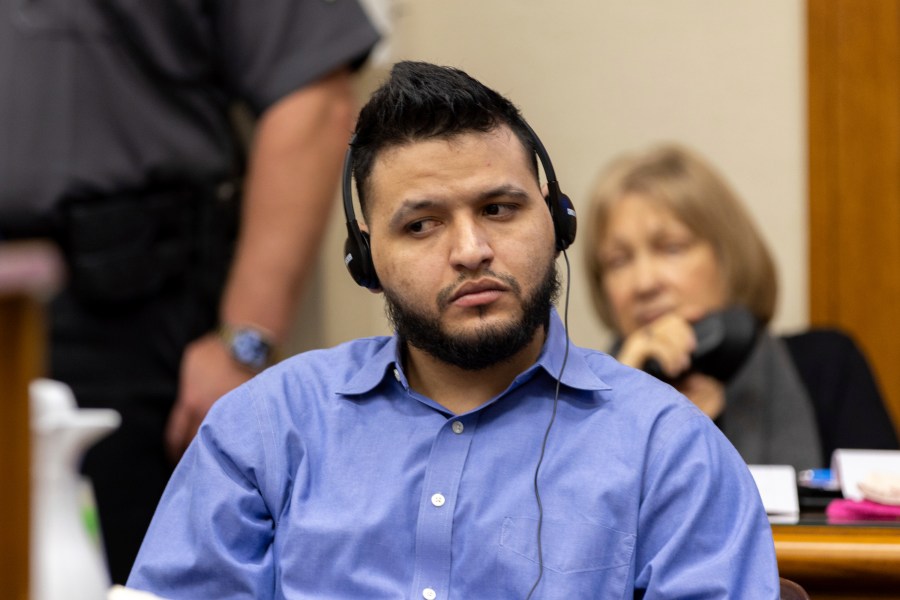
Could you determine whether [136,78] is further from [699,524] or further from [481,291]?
[699,524]

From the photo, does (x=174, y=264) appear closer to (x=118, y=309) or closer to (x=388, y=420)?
(x=118, y=309)

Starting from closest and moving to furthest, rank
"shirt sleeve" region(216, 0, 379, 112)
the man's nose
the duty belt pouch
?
the man's nose
the duty belt pouch
"shirt sleeve" region(216, 0, 379, 112)

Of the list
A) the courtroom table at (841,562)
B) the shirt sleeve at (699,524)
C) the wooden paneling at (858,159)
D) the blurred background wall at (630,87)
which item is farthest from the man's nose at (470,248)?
the wooden paneling at (858,159)

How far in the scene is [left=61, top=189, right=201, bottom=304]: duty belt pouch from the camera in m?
1.99

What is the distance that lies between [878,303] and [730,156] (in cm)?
44

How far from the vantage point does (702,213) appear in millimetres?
2410

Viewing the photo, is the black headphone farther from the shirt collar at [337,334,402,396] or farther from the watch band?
the watch band

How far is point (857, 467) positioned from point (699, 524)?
2.17 ft

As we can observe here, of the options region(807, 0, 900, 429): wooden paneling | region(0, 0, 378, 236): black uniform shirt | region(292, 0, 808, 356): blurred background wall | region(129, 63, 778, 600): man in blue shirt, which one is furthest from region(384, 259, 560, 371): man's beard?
region(807, 0, 900, 429): wooden paneling

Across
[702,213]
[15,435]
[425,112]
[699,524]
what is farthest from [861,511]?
[15,435]

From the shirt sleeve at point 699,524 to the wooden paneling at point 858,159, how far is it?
63.8 inches

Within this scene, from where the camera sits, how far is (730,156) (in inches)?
110

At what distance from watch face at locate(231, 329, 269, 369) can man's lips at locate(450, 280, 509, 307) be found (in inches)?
32.8

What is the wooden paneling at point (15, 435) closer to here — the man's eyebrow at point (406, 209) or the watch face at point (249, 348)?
the man's eyebrow at point (406, 209)
